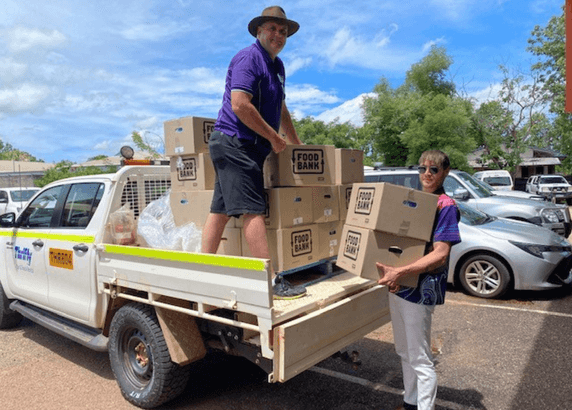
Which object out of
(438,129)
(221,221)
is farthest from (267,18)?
(438,129)

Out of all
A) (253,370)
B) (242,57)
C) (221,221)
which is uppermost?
(242,57)

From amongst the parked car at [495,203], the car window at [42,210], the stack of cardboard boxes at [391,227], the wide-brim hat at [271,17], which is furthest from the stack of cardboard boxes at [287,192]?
the parked car at [495,203]

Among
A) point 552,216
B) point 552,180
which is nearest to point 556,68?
point 552,180

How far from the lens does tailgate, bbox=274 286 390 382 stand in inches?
98.3

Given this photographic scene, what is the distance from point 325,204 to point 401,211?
3.05ft

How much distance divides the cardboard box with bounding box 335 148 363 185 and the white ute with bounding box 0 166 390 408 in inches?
31.1

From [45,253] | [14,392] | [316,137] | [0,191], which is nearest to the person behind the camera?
[14,392]

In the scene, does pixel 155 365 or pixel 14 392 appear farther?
pixel 14 392

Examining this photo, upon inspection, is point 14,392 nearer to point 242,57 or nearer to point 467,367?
point 242,57

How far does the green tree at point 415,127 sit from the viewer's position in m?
25.5

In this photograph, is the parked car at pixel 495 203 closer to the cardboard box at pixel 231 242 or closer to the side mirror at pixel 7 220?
the cardboard box at pixel 231 242

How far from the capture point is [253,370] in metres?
4.15

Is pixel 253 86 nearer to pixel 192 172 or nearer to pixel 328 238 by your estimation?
pixel 192 172

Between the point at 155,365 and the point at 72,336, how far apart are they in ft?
4.00
